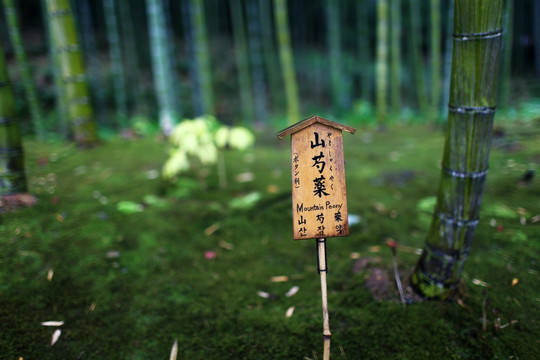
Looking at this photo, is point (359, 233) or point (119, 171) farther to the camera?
point (119, 171)

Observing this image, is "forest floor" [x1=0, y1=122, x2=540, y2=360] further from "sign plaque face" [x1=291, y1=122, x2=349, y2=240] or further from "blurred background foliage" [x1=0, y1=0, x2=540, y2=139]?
"blurred background foliage" [x1=0, y1=0, x2=540, y2=139]

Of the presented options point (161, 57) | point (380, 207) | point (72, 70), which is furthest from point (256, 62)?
point (380, 207)

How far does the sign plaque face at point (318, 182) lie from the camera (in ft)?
5.15

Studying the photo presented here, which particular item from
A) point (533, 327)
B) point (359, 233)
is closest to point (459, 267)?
point (533, 327)

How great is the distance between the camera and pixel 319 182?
1.60 meters

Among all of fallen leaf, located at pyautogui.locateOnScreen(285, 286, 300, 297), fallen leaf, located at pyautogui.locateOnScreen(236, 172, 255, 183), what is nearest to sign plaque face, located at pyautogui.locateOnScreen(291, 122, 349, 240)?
fallen leaf, located at pyautogui.locateOnScreen(285, 286, 300, 297)

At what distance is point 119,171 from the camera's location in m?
3.87

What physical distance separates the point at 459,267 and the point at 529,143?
2694mm

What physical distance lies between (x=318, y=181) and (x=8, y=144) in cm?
258

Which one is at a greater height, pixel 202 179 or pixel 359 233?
pixel 202 179

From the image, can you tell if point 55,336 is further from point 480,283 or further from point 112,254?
point 480,283

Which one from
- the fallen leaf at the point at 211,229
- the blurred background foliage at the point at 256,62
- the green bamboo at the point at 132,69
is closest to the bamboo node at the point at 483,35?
the fallen leaf at the point at 211,229

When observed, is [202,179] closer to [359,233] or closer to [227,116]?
[359,233]

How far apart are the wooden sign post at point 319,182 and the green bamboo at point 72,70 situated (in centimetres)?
353
